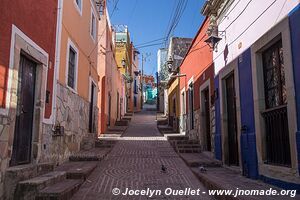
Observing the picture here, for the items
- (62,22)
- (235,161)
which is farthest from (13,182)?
(235,161)

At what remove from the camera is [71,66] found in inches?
367

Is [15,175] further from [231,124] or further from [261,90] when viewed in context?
[231,124]

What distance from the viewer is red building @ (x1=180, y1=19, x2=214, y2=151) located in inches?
399

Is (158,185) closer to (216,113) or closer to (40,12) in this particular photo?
(216,113)

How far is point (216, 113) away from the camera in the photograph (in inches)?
355

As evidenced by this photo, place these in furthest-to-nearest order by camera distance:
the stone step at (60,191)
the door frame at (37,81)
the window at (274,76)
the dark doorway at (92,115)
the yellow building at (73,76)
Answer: the dark doorway at (92,115) < the yellow building at (73,76) < the window at (274,76) < the door frame at (37,81) < the stone step at (60,191)

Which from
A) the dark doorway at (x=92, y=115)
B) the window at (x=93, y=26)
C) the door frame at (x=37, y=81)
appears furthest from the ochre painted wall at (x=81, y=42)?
the door frame at (x=37, y=81)

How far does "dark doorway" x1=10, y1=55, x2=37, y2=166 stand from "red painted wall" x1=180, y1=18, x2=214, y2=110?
537 cm

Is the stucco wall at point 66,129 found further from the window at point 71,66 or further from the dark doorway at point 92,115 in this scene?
the dark doorway at point 92,115

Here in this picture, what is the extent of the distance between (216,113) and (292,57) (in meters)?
4.36

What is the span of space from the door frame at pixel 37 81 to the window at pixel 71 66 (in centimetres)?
176

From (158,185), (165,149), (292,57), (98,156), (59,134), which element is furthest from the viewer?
(165,149)

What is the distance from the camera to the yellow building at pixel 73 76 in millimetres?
7801

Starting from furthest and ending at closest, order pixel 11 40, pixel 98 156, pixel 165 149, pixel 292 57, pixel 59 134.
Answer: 1. pixel 165 149
2. pixel 98 156
3. pixel 59 134
4. pixel 11 40
5. pixel 292 57
